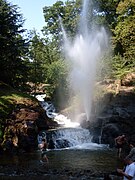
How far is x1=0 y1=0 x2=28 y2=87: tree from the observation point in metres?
38.7

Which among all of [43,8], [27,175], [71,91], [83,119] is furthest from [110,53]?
[27,175]

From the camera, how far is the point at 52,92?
5034 cm

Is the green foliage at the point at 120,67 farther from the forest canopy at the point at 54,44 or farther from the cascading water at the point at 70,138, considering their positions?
the cascading water at the point at 70,138

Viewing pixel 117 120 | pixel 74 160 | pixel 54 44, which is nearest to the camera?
pixel 74 160

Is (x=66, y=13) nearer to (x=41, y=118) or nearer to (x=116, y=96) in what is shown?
(x=116, y=96)

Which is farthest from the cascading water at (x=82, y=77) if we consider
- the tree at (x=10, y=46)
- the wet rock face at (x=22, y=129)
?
the tree at (x=10, y=46)

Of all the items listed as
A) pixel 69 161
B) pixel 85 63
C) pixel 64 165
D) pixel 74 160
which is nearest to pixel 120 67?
pixel 85 63

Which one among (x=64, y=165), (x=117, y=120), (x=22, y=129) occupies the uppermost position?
(x=117, y=120)

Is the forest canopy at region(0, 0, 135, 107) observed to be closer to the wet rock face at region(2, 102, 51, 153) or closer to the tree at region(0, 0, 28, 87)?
the tree at region(0, 0, 28, 87)

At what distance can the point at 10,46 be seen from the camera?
38.8m

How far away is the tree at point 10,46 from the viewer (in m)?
38.7

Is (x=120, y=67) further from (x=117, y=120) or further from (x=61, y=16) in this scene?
(x=61, y=16)

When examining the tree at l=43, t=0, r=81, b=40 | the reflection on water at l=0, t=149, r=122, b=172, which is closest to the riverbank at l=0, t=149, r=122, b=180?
the reflection on water at l=0, t=149, r=122, b=172

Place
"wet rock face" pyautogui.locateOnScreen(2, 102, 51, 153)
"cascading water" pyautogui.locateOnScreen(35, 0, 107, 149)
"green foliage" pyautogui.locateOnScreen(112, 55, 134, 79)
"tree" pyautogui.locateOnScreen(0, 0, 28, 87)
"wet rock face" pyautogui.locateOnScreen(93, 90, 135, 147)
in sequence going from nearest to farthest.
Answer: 1. "wet rock face" pyautogui.locateOnScreen(2, 102, 51, 153)
2. "wet rock face" pyautogui.locateOnScreen(93, 90, 135, 147)
3. "cascading water" pyautogui.locateOnScreen(35, 0, 107, 149)
4. "tree" pyautogui.locateOnScreen(0, 0, 28, 87)
5. "green foliage" pyautogui.locateOnScreen(112, 55, 134, 79)
